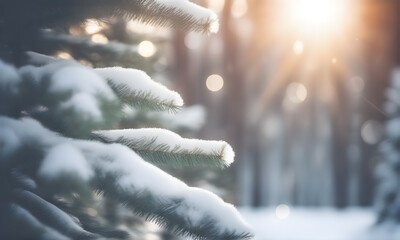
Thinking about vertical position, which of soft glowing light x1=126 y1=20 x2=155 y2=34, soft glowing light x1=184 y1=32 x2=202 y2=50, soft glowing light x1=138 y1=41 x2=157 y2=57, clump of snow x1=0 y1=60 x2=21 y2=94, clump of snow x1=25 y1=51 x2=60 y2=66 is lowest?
clump of snow x1=0 y1=60 x2=21 y2=94

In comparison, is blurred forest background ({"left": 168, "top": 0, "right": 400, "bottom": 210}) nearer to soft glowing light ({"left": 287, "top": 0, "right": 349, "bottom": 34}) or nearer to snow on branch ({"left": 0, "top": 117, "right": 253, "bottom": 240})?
soft glowing light ({"left": 287, "top": 0, "right": 349, "bottom": 34})

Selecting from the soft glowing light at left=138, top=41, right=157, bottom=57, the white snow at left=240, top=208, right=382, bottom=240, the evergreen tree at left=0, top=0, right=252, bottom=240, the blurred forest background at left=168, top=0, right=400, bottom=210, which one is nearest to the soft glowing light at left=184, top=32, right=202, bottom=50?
the blurred forest background at left=168, top=0, right=400, bottom=210

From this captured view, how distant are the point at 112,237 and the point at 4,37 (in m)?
0.53

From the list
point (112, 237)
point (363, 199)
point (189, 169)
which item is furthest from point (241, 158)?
point (112, 237)

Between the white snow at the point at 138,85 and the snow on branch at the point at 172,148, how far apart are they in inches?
3.3

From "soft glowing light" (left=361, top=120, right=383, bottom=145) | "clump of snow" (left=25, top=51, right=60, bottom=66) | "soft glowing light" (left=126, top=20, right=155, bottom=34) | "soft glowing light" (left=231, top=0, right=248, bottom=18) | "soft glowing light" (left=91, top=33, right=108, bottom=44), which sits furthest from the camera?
"soft glowing light" (left=361, top=120, right=383, bottom=145)

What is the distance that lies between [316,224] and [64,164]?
14.1 feet

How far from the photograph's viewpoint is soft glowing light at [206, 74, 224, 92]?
4.86 metres

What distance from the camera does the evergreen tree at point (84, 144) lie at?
0.75 m

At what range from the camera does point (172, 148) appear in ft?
3.00

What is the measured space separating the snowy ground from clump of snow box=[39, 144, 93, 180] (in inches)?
138

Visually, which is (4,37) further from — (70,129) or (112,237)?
(112,237)

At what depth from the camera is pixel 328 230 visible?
437 centimetres

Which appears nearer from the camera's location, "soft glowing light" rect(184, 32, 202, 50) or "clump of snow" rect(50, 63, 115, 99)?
"clump of snow" rect(50, 63, 115, 99)
